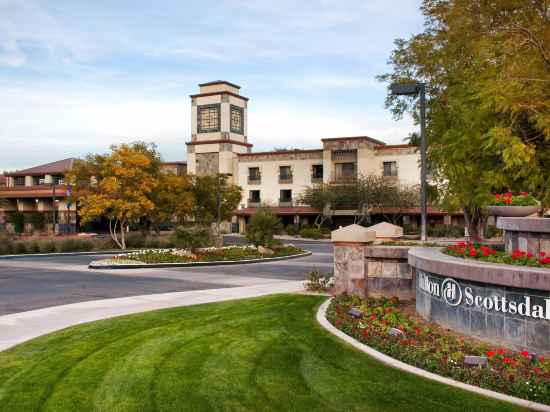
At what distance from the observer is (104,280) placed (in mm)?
19922

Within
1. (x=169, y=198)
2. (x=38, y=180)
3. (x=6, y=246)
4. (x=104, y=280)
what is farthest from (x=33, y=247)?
(x=38, y=180)

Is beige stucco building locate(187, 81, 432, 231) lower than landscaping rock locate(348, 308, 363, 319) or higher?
higher

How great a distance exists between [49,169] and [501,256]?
73380mm

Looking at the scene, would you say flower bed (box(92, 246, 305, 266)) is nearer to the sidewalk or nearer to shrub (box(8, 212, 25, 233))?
the sidewalk

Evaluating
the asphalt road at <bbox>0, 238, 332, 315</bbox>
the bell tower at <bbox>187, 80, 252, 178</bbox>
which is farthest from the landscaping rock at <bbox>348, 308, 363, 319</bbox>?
the bell tower at <bbox>187, 80, 252, 178</bbox>

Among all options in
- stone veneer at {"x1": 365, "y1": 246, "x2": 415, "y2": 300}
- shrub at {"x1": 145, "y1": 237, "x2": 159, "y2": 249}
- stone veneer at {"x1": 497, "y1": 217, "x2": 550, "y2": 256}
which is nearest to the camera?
stone veneer at {"x1": 497, "y1": 217, "x2": 550, "y2": 256}

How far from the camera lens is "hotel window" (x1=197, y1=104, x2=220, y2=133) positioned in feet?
250

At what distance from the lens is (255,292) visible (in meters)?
16.2

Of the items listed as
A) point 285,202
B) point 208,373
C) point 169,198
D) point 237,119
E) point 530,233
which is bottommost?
point 208,373

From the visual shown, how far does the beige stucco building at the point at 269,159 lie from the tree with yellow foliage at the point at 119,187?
3035 centimetres

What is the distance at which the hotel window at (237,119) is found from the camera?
7679 cm

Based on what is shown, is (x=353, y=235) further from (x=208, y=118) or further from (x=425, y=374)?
(x=208, y=118)

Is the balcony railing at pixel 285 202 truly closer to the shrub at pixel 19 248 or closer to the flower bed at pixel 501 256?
the shrub at pixel 19 248

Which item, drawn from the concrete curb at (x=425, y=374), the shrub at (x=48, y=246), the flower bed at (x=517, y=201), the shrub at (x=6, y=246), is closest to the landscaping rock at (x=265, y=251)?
the shrub at (x=48, y=246)
